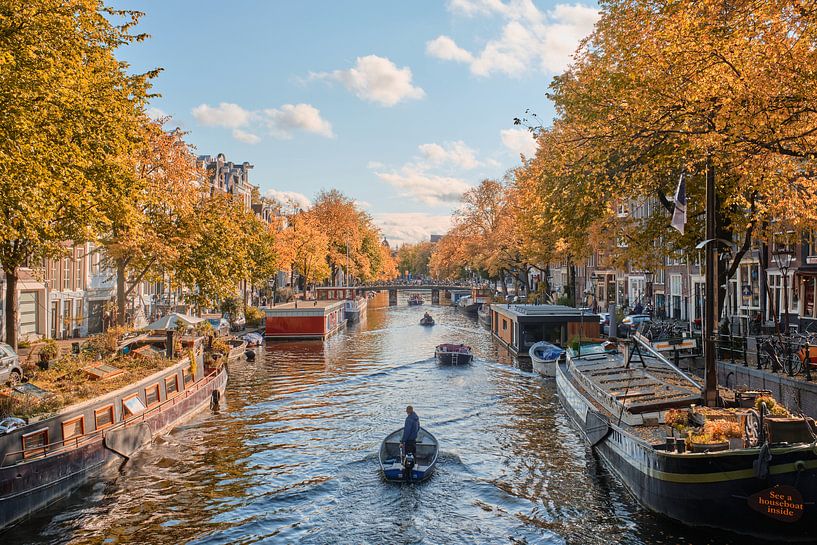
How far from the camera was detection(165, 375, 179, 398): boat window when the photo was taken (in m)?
29.4

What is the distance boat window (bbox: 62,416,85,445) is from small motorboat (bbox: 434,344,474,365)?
28.0 meters

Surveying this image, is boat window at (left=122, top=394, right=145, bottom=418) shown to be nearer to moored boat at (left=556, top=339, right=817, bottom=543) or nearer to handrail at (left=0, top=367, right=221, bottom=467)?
handrail at (left=0, top=367, right=221, bottom=467)

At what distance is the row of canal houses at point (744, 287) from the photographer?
37.2 metres

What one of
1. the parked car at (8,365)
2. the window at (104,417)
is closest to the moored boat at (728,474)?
the window at (104,417)

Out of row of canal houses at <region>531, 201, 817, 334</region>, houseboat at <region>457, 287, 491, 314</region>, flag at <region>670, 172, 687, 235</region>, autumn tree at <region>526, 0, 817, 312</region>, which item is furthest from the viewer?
houseboat at <region>457, 287, 491, 314</region>

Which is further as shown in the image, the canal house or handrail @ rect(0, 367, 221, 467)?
the canal house

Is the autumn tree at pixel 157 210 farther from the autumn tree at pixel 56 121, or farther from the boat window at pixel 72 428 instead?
the boat window at pixel 72 428

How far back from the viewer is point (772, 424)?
50.3 ft

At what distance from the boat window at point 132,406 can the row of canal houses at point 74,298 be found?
52.3 ft

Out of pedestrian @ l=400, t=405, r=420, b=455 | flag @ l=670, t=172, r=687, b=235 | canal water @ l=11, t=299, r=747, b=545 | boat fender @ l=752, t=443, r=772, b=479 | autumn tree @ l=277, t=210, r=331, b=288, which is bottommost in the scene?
canal water @ l=11, t=299, r=747, b=545

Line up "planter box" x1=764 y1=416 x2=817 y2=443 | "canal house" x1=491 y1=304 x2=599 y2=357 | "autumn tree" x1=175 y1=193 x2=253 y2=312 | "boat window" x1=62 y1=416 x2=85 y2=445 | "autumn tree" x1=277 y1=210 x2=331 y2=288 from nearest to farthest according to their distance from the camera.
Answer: "planter box" x1=764 y1=416 x2=817 y2=443 < "boat window" x1=62 y1=416 x2=85 y2=445 < "autumn tree" x1=175 y1=193 x2=253 y2=312 < "canal house" x1=491 y1=304 x2=599 y2=357 < "autumn tree" x1=277 y1=210 x2=331 y2=288

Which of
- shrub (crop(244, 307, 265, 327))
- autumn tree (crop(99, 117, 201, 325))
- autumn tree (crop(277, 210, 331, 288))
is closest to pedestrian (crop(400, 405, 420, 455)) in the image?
autumn tree (crop(99, 117, 201, 325))

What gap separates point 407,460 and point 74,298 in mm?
37656

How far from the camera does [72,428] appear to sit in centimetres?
2123
